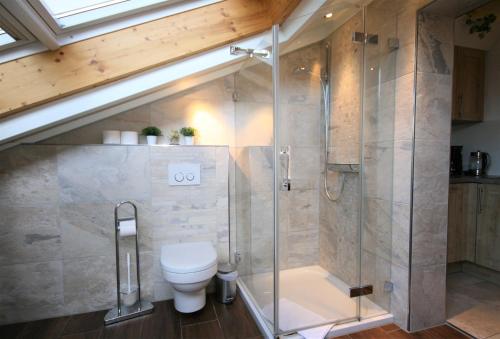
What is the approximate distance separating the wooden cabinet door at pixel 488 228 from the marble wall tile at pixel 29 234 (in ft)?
12.4

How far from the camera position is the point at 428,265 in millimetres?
1714

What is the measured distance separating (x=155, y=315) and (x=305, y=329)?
1.16 meters

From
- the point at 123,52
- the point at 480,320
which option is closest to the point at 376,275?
the point at 480,320

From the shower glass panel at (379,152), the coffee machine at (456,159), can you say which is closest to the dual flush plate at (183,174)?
the shower glass panel at (379,152)

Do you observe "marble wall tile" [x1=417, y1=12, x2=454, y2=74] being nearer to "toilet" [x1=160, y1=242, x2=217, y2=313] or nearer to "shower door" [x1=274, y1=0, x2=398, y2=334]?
"shower door" [x1=274, y1=0, x2=398, y2=334]

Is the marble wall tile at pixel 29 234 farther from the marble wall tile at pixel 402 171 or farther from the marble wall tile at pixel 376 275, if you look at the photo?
the marble wall tile at pixel 402 171

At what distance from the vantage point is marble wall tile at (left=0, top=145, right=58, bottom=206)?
1868mm

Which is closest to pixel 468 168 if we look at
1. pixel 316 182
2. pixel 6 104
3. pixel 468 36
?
pixel 468 36

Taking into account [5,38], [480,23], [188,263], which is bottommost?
[188,263]

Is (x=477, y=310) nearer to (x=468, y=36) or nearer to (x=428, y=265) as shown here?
(x=428, y=265)

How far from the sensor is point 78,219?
202cm

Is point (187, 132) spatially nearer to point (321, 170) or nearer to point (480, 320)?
point (321, 170)

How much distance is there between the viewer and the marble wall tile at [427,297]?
1.70 m

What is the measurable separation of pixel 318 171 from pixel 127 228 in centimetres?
181
